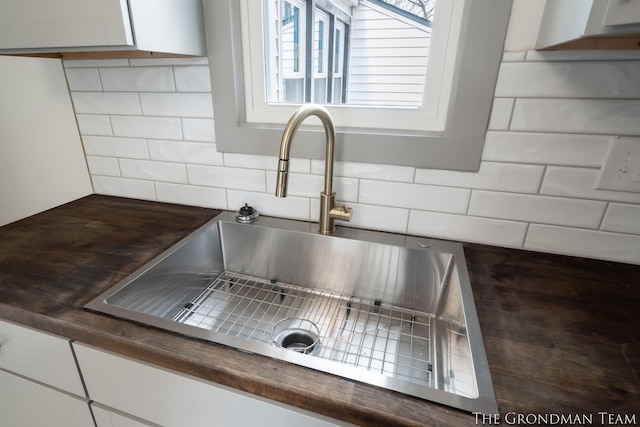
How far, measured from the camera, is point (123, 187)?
4.08 ft

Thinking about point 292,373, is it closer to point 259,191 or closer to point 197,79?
point 259,191

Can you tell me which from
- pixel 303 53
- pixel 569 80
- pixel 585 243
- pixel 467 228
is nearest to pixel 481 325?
pixel 467 228

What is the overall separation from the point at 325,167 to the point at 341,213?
135mm

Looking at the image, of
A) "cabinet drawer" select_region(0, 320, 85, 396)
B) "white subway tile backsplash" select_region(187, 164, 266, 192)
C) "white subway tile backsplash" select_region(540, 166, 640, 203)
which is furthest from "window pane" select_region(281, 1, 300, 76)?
"cabinet drawer" select_region(0, 320, 85, 396)

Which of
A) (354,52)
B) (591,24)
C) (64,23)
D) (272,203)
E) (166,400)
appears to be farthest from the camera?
(272,203)

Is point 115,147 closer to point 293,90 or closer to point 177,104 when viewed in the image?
point 177,104

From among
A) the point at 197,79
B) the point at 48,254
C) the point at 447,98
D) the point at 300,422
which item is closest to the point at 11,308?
the point at 48,254

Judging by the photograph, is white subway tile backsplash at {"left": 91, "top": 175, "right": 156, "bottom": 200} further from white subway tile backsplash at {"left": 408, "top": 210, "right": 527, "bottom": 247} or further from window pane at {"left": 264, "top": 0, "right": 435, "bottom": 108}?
white subway tile backsplash at {"left": 408, "top": 210, "right": 527, "bottom": 247}

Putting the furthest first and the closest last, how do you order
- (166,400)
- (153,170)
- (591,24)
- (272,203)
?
(153,170) → (272,203) → (166,400) → (591,24)

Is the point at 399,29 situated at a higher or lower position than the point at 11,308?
higher

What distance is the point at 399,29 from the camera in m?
0.89

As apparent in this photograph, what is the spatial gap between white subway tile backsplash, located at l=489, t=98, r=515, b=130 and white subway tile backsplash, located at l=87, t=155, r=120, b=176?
49.3 inches

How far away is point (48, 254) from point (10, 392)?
1.09ft

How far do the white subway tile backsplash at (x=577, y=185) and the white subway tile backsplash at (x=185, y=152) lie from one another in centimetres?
95
